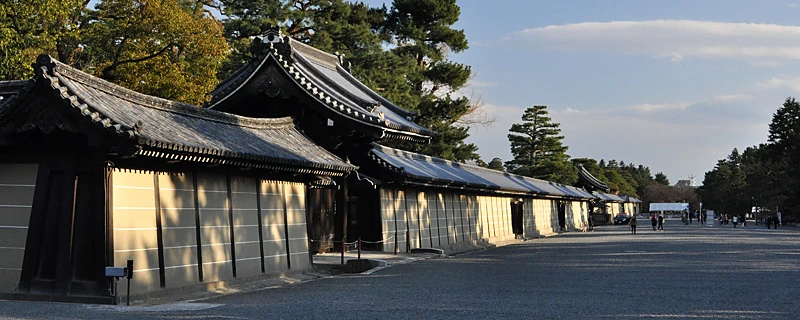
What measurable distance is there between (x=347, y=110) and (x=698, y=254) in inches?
571

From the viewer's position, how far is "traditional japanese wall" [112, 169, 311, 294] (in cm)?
1424

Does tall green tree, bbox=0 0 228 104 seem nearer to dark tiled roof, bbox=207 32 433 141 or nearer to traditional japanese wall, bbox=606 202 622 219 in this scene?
dark tiled roof, bbox=207 32 433 141

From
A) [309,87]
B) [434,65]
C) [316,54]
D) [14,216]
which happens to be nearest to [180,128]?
[14,216]

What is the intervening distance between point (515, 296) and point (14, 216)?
355 inches

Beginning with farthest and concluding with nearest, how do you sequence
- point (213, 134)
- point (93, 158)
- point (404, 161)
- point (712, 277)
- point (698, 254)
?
point (404, 161)
point (698, 254)
point (712, 277)
point (213, 134)
point (93, 158)

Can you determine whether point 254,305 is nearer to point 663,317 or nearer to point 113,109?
point 113,109

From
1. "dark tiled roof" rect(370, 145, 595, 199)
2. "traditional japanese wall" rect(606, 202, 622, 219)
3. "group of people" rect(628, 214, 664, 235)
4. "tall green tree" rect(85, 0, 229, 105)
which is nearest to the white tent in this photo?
"traditional japanese wall" rect(606, 202, 622, 219)

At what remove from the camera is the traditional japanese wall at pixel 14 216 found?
1379 centimetres

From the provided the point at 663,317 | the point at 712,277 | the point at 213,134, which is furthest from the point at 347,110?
the point at 663,317

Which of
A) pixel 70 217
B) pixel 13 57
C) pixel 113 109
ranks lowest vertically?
pixel 70 217

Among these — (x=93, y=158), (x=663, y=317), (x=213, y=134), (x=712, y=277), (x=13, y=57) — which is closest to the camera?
(x=663, y=317)

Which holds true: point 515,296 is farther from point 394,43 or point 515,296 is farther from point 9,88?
point 394,43

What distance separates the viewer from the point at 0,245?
549 inches

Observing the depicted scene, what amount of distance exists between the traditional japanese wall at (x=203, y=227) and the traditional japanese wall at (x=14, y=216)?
1503 mm
